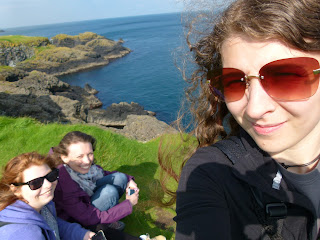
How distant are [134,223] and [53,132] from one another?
3.55 meters

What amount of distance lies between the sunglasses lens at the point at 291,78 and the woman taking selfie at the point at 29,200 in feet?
7.79

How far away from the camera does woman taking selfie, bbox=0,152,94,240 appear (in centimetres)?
225

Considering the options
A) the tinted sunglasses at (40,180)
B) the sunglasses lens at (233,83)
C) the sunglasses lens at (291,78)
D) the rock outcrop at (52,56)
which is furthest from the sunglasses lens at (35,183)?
the rock outcrop at (52,56)

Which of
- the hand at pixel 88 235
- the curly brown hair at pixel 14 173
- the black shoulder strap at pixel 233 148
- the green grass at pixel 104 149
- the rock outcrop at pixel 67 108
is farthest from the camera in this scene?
the rock outcrop at pixel 67 108

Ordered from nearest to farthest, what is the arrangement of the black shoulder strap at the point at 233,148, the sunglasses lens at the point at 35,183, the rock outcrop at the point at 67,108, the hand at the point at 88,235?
1. the black shoulder strap at the point at 233,148
2. the sunglasses lens at the point at 35,183
3. the hand at the point at 88,235
4. the rock outcrop at the point at 67,108

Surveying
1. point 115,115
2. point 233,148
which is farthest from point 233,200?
point 115,115

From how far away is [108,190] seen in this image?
12.5 ft

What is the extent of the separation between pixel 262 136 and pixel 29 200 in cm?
246

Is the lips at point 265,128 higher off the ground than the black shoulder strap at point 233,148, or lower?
higher

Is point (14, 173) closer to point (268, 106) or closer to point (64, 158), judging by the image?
point (64, 158)

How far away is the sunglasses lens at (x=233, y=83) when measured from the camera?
1.25 m

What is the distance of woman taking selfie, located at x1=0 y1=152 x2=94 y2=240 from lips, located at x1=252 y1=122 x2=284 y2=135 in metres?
2.19

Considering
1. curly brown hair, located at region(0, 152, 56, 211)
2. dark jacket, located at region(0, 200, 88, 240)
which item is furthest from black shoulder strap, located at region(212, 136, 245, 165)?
curly brown hair, located at region(0, 152, 56, 211)

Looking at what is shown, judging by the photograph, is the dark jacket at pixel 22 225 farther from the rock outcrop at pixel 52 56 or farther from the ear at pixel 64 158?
the rock outcrop at pixel 52 56
